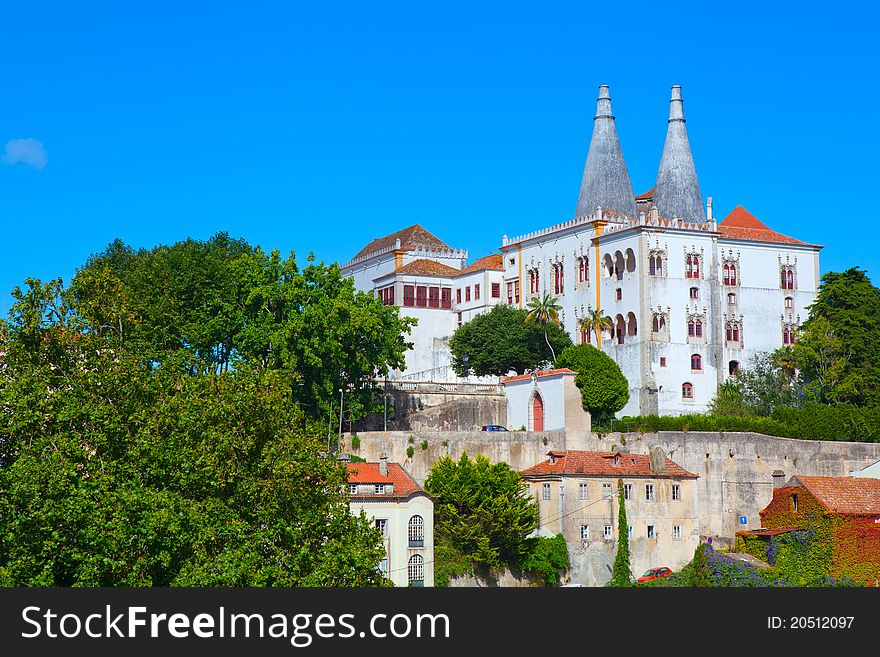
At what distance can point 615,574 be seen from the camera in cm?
7675

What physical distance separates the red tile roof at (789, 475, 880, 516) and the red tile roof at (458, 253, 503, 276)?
33054 millimetres

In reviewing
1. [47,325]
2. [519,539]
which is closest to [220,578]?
[47,325]

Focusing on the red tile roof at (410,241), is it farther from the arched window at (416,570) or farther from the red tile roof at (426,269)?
the arched window at (416,570)

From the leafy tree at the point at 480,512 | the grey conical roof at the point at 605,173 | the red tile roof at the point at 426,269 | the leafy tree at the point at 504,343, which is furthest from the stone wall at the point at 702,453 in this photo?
the red tile roof at the point at 426,269

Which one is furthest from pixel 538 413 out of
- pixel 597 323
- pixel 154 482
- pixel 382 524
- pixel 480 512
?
pixel 154 482

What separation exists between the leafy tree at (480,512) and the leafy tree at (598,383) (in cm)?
1303

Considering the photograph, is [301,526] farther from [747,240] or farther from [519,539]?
[747,240]

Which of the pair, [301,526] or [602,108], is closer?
[301,526]

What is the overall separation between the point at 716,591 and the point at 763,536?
37514 mm

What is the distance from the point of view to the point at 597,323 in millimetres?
98938

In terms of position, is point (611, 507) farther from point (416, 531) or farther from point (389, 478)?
point (389, 478)

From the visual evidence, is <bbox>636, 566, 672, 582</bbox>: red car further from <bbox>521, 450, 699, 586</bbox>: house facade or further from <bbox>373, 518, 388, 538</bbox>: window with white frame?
<bbox>373, 518, 388, 538</bbox>: window with white frame

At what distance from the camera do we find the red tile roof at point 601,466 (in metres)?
78.4

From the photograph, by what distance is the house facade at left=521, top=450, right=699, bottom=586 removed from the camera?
77.4 m
